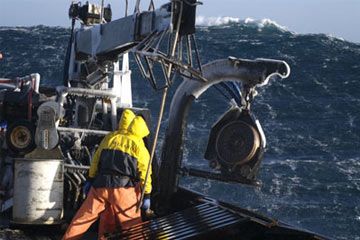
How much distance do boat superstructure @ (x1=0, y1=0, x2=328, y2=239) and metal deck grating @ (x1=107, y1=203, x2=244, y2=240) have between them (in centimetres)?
1

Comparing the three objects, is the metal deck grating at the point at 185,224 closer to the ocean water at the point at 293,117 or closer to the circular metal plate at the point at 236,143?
the circular metal plate at the point at 236,143

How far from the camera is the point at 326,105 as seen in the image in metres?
27.0

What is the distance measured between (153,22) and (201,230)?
239 cm

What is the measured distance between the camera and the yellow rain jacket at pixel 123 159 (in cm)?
762

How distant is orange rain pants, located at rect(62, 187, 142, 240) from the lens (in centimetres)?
765

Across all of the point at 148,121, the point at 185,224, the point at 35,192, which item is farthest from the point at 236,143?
the point at 35,192

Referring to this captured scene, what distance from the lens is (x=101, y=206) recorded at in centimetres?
771

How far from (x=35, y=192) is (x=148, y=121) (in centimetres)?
255

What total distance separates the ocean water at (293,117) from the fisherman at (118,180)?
25.7 ft

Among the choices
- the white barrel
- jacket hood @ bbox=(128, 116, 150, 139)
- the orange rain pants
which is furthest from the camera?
the white barrel

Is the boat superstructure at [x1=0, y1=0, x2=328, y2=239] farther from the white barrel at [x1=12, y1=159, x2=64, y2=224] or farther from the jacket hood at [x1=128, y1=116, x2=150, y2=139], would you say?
the jacket hood at [x1=128, y1=116, x2=150, y2=139]

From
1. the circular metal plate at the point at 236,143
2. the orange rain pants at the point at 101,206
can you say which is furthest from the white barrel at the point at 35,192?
Result: the circular metal plate at the point at 236,143

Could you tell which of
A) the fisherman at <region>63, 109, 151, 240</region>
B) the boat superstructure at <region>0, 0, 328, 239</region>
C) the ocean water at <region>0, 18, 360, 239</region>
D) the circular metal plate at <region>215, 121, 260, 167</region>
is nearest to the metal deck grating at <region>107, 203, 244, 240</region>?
the boat superstructure at <region>0, 0, 328, 239</region>

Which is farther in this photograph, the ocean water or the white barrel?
the ocean water
